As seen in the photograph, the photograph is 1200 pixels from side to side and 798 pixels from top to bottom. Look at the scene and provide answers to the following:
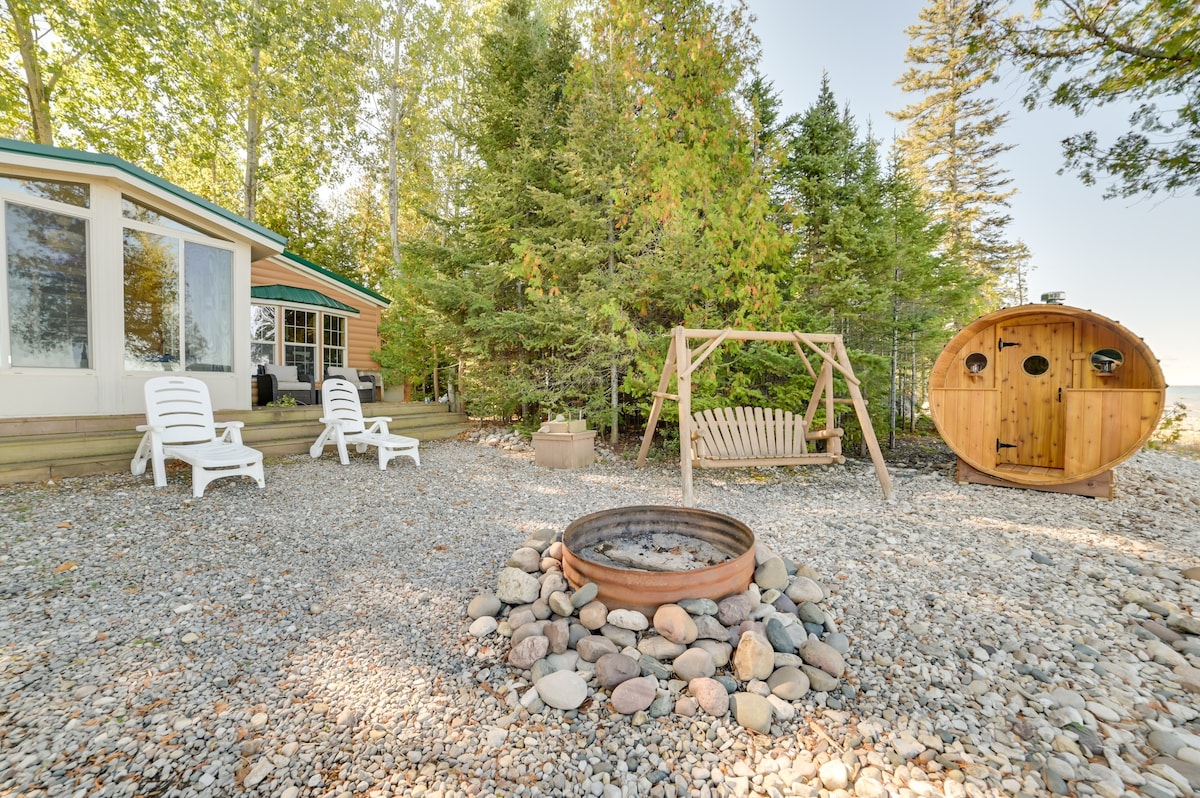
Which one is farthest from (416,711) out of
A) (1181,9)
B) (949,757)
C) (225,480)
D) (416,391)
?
(416,391)

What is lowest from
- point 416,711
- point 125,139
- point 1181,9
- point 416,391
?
point 416,711

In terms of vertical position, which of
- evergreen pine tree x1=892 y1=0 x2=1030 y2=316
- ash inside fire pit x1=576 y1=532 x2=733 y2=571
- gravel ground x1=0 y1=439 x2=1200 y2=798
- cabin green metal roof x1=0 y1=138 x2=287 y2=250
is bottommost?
gravel ground x1=0 y1=439 x2=1200 y2=798

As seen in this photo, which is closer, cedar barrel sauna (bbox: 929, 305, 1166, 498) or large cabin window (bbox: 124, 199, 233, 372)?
cedar barrel sauna (bbox: 929, 305, 1166, 498)

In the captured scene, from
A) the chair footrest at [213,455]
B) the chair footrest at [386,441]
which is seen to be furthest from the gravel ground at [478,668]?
the chair footrest at [386,441]

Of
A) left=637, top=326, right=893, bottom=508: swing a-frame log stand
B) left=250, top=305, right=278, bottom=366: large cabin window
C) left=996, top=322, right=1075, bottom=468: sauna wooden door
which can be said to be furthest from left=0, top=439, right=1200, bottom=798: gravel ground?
left=250, top=305, right=278, bottom=366: large cabin window

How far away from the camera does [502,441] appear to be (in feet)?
27.0

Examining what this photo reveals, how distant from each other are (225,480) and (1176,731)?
6661mm

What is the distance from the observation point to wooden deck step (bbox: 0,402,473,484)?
4.52m

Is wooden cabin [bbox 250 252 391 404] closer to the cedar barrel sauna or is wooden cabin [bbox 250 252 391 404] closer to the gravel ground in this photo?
the gravel ground

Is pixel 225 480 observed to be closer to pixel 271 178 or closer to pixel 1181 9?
pixel 1181 9

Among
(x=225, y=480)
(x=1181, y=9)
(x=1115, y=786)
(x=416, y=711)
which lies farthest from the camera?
(x=225, y=480)

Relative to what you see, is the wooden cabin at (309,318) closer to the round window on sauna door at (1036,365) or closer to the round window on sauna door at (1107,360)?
the round window on sauna door at (1036,365)

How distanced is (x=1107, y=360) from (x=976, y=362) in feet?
3.41

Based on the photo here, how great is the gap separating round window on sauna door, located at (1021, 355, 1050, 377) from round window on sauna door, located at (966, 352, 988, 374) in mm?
362
